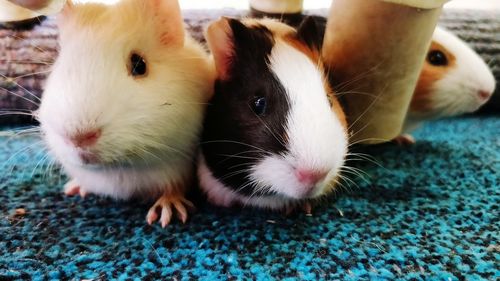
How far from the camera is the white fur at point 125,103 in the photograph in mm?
826

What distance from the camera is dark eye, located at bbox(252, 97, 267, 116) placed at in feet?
3.10

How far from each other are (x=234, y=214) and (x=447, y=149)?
0.93 meters

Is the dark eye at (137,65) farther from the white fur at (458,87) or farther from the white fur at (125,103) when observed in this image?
the white fur at (458,87)

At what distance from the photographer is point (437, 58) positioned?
5.08 ft

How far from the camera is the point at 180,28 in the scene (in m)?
1.02

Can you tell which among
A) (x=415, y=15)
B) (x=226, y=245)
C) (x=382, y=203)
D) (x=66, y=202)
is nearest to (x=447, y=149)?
(x=382, y=203)

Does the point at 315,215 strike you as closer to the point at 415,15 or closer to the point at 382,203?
the point at 382,203

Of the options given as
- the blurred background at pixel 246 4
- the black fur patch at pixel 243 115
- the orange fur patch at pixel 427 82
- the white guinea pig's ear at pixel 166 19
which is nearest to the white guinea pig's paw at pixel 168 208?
the black fur patch at pixel 243 115

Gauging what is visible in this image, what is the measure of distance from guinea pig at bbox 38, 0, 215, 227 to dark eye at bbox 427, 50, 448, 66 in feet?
2.77

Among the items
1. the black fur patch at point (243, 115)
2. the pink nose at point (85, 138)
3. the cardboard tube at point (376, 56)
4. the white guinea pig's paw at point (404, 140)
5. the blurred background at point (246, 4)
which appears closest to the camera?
the pink nose at point (85, 138)

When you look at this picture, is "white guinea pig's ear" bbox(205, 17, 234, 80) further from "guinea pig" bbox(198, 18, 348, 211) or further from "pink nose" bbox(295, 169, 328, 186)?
"pink nose" bbox(295, 169, 328, 186)

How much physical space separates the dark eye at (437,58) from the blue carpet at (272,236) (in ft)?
1.39

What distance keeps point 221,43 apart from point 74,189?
564mm

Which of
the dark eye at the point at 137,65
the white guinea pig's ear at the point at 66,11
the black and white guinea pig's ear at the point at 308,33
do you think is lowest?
the dark eye at the point at 137,65
